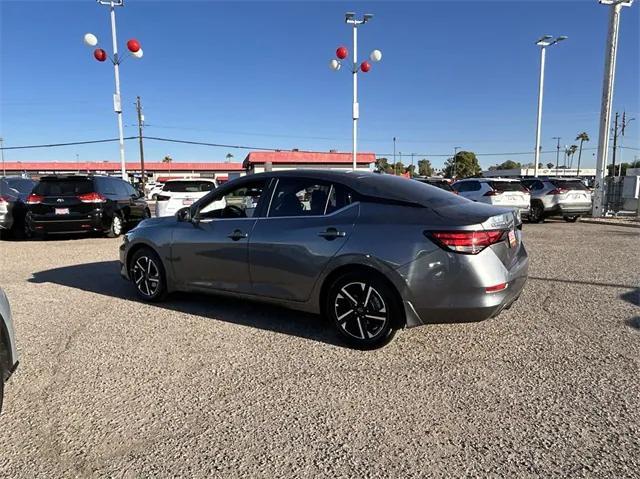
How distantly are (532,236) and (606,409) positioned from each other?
941cm

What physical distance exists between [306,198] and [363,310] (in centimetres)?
122

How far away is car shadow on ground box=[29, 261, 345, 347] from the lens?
464 cm

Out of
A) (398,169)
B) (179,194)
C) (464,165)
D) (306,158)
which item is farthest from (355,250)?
(464,165)

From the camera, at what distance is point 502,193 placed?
14.4m

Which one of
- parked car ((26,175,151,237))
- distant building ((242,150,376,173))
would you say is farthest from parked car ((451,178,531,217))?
distant building ((242,150,376,173))

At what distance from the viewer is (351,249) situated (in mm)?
3971

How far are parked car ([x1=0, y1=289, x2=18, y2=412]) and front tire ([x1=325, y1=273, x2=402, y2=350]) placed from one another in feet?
7.81

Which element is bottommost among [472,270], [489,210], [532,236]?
[532,236]

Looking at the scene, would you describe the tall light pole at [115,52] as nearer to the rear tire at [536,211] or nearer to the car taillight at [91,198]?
the car taillight at [91,198]

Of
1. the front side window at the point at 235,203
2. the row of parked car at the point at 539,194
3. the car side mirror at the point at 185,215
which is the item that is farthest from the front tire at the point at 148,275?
the row of parked car at the point at 539,194

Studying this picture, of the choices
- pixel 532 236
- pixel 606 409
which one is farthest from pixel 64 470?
pixel 532 236

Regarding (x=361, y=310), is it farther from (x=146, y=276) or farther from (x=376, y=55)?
(x=376, y=55)

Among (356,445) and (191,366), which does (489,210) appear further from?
(191,366)

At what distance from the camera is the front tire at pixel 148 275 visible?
218 inches
